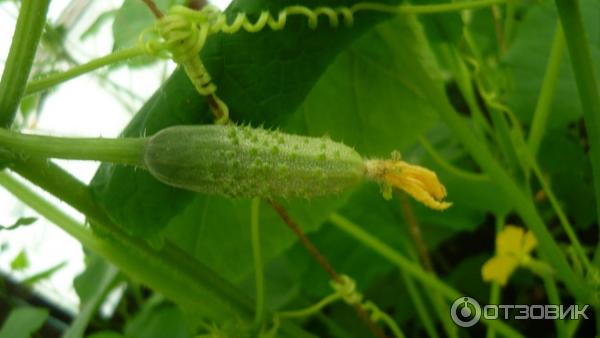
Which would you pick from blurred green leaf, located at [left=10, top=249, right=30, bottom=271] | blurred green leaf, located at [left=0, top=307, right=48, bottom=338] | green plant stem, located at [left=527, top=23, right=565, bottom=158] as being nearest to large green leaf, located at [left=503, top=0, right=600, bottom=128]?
green plant stem, located at [left=527, top=23, right=565, bottom=158]

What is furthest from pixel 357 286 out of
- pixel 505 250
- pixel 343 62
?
pixel 343 62

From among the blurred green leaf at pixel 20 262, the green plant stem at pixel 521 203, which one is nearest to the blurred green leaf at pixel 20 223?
the green plant stem at pixel 521 203

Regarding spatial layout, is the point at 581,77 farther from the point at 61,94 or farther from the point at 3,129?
the point at 61,94

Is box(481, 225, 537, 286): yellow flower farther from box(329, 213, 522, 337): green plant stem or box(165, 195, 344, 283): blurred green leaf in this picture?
box(165, 195, 344, 283): blurred green leaf

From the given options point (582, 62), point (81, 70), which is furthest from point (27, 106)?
point (582, 62)

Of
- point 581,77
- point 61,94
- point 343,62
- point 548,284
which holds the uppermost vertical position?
point 61,94

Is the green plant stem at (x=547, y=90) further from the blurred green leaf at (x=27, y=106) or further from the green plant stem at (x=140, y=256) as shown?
the blurred green leaf at (x=27, y=106)
